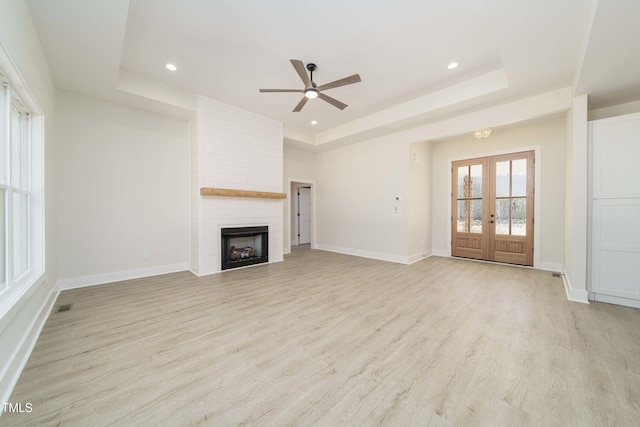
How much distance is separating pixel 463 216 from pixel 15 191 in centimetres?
712

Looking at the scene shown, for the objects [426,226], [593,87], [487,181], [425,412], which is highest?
[593,87]

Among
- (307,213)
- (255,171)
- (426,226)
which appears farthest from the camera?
(307,213)

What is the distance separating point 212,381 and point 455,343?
205 cm

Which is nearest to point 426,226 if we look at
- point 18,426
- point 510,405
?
point 510,405

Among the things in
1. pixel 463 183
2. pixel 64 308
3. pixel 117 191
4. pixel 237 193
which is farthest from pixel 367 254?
pixel 64 308

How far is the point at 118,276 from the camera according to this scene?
13.0 ft

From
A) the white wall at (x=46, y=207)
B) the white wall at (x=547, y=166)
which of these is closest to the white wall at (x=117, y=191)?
the white wall at (x=46, y=207)

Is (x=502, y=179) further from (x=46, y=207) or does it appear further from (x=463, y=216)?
(x=46, y=207)

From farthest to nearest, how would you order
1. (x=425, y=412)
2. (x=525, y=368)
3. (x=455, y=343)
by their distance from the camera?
1. (x=455, y=343)
2. (x=525, y=368)
3. (x=425, y=412)

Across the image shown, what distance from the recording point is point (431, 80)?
3756 millimetres

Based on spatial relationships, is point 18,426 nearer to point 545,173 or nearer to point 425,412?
point 425,412

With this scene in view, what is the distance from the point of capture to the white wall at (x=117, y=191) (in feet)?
11.9

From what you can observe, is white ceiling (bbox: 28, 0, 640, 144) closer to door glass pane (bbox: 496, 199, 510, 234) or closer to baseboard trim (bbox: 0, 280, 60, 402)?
door glass pane (bbox: 496, 199, 510, 234)

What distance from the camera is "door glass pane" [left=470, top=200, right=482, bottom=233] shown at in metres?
5.50
